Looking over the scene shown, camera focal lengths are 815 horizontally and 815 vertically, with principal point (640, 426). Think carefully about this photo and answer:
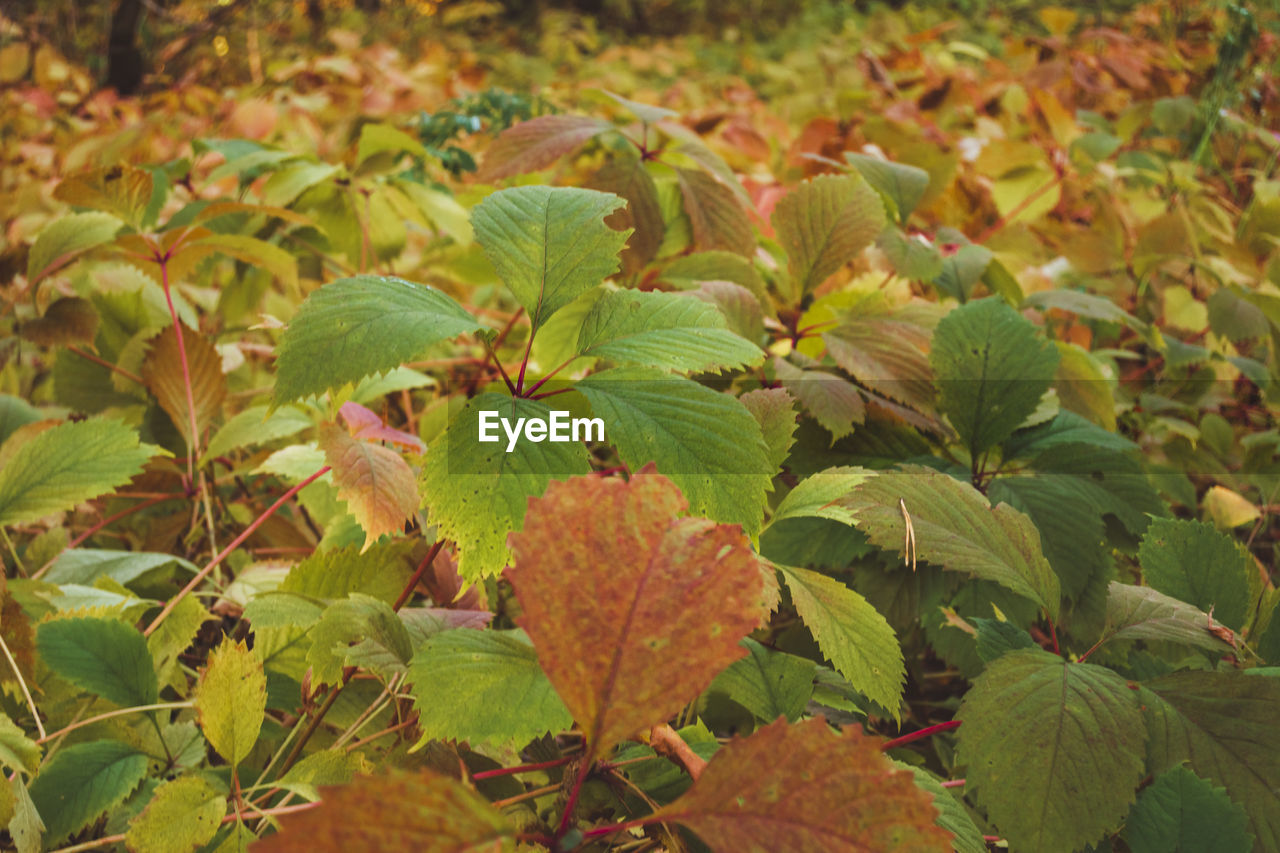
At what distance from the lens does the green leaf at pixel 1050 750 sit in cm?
40

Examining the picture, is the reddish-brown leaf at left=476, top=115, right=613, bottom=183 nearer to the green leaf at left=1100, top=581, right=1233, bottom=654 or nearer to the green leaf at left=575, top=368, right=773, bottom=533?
the green leaf at left=575, top=368, right=773, bottom=533

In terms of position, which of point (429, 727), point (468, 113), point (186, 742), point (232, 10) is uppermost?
point (232, 10)

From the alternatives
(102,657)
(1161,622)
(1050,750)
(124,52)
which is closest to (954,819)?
(1050,750)

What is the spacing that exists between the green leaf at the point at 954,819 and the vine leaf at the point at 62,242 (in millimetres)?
904

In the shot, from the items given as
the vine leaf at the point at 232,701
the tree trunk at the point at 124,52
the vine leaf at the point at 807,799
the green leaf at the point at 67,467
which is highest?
the tree trunk at the point at 124,52

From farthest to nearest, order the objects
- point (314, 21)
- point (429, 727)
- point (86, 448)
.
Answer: point (314, 21) → point (86, 448) → point (429, 727)

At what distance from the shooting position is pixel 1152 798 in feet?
1.41

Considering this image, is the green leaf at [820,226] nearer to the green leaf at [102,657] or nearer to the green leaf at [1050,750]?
the green leaf at [1050,750]

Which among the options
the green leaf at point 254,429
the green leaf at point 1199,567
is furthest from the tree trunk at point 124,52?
the green leaf at point 1199,567

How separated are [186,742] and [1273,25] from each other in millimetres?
2539

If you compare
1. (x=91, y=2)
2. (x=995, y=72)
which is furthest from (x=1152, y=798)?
(x=91, y=2)

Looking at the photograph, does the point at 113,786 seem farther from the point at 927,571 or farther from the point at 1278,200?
the point at 1278,200

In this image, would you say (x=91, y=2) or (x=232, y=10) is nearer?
(x=232, y=10)

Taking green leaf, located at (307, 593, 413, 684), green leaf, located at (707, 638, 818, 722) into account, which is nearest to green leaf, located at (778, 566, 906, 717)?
green leaf, located at (707, 638, 818, 722)
